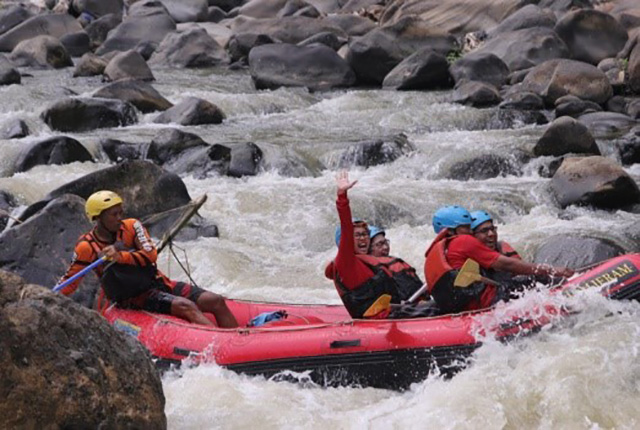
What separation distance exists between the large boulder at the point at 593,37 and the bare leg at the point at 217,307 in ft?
44.2

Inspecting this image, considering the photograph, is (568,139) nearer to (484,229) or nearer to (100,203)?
(484,229)

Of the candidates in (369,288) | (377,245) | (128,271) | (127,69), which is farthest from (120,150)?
(369,288)

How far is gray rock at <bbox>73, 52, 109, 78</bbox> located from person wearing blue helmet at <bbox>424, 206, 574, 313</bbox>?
14600 millimetres

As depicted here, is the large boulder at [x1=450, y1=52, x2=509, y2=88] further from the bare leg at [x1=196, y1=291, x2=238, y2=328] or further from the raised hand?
the raised hand

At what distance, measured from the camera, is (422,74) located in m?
18.2

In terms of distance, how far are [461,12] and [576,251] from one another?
1462 cm

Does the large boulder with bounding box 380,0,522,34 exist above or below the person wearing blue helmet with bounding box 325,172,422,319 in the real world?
below

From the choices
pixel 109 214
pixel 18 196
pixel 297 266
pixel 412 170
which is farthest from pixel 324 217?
pixel 109 214

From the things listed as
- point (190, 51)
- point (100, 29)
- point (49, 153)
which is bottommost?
point (100, 29)

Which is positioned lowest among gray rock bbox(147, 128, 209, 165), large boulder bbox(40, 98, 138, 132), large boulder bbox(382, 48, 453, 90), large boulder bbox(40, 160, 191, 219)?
large boulder bbox(382, 48, 453, 90)

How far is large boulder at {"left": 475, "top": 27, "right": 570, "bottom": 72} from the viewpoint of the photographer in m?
18.6

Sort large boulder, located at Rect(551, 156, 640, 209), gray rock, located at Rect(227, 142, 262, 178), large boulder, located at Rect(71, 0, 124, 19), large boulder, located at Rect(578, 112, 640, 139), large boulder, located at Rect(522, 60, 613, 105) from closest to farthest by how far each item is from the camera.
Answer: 1. large boulder, located at Rect(551, 156, 640, 209)
2. gray rock, located at Rect(227, 142, 262, 178)
3. large boulder, located at Rect(578, 112, 640, 139)
4. large boulder, located at Rect(522, 60, 613, 105)
5. large boulder, located at Rect(71, 0, 124, 19)

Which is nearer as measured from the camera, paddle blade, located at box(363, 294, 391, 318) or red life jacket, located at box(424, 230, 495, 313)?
red life jacket, located at box(424, 230, 495, 313)

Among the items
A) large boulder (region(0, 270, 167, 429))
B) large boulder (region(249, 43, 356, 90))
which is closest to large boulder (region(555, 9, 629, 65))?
large boulder (region(249, 43, 356, 90))
